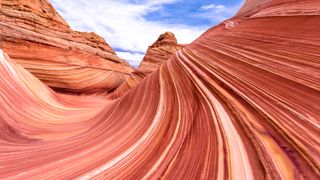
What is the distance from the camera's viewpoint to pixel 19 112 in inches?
138

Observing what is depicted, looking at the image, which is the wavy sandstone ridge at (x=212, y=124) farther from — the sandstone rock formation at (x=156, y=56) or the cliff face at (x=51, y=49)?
the sandstone rock formation at (x=156, y=56)

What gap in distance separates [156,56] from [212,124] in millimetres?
13586

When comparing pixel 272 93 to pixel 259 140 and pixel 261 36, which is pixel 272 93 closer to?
pixel 259 140

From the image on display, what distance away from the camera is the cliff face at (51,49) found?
837cm

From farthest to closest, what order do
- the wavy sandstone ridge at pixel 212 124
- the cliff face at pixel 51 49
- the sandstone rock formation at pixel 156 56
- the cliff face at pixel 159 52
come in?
the cliff face at pixel 159 52 → the sandstone rock formation at pixel 156 56 → the cliff face at pixel 51 49 → the wavy sandstone ridge at pixel 212 124

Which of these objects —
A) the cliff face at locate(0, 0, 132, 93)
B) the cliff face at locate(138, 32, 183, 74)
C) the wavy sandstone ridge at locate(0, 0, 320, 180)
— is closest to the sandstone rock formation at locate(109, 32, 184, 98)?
the cliff face at locate(138, 32, 183, 74)

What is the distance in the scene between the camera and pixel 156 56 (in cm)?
1538

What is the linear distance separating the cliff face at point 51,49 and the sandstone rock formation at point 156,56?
1.20 metres

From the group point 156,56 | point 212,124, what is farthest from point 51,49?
point 212,124

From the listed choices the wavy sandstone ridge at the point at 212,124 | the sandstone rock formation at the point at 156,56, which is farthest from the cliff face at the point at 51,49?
the wavy sandstone ridge at the point at 212,124

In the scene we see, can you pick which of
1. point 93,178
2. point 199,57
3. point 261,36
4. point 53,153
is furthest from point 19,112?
point 261,36

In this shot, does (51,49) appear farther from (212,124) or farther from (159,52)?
(212,124)

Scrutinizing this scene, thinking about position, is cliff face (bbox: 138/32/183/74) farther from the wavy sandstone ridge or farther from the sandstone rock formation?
the wavy sandstone ridge

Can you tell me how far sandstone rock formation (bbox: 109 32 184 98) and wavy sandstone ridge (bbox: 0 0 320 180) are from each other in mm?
8449
